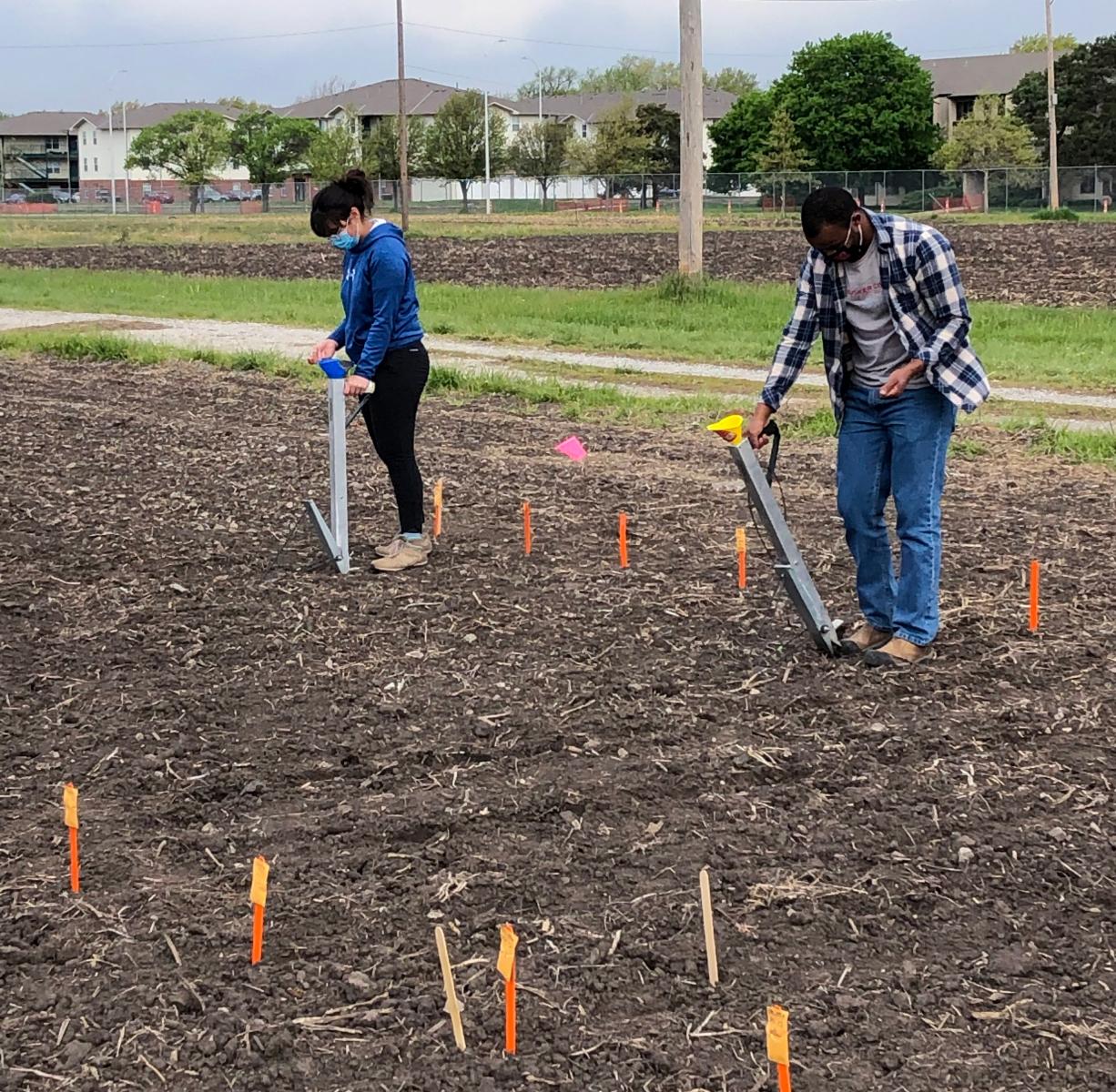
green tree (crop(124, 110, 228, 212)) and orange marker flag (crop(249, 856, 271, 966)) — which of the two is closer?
orange marker flag (crop(249, 856, 271, 966))

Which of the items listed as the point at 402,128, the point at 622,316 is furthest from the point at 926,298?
the point at 402,128

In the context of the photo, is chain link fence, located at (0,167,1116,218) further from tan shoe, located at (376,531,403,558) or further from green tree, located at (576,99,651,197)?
tan shoe, located at (376,531,403,558)

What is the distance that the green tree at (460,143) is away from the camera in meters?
90.8

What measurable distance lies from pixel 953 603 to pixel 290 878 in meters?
3.25

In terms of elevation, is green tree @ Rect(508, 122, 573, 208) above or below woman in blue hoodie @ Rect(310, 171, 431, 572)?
above

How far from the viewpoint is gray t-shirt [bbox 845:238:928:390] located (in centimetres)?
507

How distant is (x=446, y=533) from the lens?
7.47 meters

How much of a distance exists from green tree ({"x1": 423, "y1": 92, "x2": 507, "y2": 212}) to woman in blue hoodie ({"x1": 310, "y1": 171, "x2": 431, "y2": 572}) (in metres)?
85.8

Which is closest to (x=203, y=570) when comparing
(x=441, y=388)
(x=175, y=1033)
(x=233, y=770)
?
(x=233, y=770)

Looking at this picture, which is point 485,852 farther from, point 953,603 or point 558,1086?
point 953,603

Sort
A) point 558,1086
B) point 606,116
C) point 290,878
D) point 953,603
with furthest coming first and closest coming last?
point 606,116
point 953,603
point 290,878
point 558,1086

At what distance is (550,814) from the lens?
414 centimetres

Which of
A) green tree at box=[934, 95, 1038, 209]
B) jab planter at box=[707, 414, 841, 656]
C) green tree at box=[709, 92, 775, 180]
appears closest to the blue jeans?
jab planter at box=[707, 414, 841, 656]

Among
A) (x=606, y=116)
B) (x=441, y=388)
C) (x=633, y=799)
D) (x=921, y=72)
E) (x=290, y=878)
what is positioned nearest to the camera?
(x=290, y=878)
